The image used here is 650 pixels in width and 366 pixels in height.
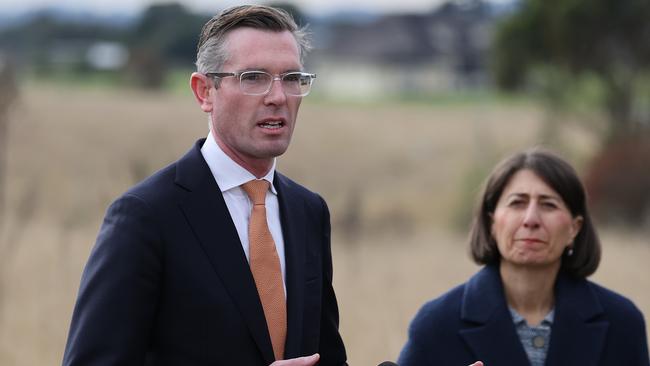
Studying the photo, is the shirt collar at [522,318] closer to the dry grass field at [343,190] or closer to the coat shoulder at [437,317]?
the coat shoulder at [437,317]

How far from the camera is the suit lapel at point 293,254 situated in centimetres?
264

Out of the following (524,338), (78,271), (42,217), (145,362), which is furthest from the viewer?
(42,217)

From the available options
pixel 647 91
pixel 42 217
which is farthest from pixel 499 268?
pixel 647 91

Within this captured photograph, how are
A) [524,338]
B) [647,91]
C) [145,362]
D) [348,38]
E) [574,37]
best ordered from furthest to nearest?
[348,38] → [647,91] → [574,37] → [524,338] → [145,362]

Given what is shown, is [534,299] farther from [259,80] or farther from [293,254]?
[259,80]

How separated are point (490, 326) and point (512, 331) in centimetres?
8

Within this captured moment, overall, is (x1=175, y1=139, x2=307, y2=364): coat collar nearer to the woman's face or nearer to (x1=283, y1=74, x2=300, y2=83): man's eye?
(x1=283, y1=74, x2=300, y2=83): man's eye

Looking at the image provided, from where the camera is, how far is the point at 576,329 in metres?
3.86

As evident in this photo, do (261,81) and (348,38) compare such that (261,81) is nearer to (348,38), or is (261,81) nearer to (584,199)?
(584,199)

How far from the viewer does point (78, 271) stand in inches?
334

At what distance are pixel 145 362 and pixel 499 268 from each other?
1834mm

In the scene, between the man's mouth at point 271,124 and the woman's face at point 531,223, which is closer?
the man's mouth at point 271,124

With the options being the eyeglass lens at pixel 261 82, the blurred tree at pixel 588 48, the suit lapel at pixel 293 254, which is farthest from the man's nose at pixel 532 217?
the blurred tree at pixel 588 48

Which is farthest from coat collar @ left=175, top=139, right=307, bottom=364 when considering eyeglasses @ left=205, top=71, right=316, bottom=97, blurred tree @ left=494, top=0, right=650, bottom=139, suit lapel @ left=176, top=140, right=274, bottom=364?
blurred tree @ left=494, top=0, right=650, bottom=139
